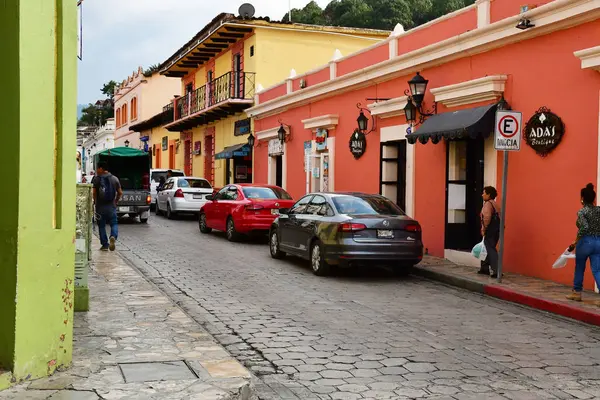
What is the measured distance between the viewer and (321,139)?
20.7m

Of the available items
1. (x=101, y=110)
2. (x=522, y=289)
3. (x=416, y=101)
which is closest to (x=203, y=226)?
(x=416, y=101)

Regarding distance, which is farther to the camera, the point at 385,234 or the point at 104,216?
the point at 104,216

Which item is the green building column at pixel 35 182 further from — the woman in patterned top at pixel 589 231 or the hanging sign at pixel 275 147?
the hanging sign at pixel 275 147

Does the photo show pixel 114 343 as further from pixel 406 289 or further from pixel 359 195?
pixel 359 195

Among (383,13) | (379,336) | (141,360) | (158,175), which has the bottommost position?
(379,336)

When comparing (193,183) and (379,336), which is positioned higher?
(193,183)

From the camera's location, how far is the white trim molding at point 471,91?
41.3 feet

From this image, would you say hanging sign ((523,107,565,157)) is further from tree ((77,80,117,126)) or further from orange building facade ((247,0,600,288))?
tree ((77,80,117,126))

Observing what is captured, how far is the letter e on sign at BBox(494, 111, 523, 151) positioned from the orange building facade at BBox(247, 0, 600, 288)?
96 cm

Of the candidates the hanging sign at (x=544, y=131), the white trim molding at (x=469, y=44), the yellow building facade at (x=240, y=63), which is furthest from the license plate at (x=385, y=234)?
the yellow building facade at (x=240, y=63)

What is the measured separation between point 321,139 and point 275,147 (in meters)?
4.67

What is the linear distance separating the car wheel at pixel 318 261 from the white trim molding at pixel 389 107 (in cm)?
491

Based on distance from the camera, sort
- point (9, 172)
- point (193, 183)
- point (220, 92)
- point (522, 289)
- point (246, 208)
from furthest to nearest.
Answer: point (220, 92), point (193, 183), point (246, 208), point (522, 289), point (9, 172)

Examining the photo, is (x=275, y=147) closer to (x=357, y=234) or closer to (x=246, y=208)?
(x=246, y=208)
